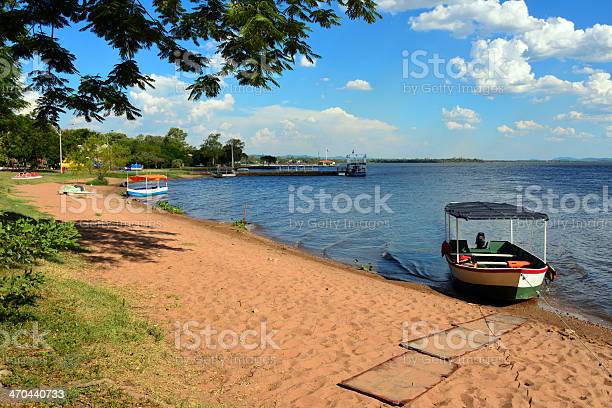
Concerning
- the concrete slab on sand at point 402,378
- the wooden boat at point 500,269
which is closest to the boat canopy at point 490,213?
the wooden boat at point 500,269

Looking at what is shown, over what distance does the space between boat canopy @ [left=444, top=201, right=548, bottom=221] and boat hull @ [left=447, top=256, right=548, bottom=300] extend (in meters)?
1.72

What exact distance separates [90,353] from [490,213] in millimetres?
12983

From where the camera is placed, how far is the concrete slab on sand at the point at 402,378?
6.55 m

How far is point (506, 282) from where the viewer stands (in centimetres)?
1337

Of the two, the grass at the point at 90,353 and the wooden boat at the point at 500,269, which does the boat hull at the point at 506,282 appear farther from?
the grass at the point at 90,353

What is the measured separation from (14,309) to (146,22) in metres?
7.08

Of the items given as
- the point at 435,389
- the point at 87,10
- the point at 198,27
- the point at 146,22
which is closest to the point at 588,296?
the point at 435,389

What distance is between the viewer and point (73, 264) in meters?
11.1

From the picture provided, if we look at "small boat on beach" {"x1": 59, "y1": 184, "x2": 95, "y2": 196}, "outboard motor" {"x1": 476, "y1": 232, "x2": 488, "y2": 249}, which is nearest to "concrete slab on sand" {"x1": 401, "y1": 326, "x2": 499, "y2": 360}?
"outboard motor" {"x1": 476, "y1": 232, "x2": 488, "y2": 249}

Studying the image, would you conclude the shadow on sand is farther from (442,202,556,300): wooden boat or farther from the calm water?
(442,202,556,300): wooden boat

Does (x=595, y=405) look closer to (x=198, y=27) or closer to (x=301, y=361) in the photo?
(x=301, y=361)
